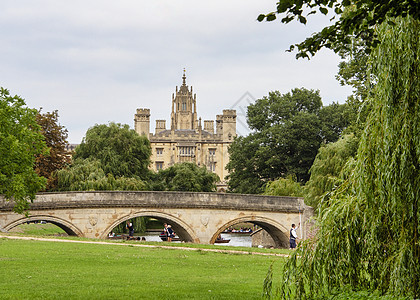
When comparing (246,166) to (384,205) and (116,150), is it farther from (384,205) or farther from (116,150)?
(384,205)

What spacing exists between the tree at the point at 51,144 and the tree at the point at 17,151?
12.0 metres

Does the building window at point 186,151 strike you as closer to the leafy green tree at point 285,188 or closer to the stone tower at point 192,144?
the stone tower at point 192,144

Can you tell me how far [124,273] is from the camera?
12516 millimetres

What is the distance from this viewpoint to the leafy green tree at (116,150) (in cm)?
4212

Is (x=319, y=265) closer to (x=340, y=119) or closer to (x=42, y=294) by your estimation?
(x=42, y=294)

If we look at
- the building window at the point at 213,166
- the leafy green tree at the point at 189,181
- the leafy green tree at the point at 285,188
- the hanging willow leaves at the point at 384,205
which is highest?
the building window at the point at 213,166

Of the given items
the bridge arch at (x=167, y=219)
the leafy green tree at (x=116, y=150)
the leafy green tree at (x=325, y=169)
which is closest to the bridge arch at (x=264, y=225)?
the bridge arch at (x=167, y=219)

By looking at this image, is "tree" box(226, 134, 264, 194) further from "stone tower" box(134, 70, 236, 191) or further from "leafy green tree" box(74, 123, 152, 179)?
A: "stone tower" box(134, 70, 236, 191)

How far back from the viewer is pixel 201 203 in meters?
28.4

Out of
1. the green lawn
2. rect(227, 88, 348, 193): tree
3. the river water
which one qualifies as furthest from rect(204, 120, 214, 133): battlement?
the green lawn

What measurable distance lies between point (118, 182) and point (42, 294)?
2697cm

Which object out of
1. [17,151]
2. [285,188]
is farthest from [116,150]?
[17,151]

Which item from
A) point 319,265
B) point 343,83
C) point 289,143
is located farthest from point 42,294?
point 289,143

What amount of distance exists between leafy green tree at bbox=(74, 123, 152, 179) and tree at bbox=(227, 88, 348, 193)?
21.6 feet
